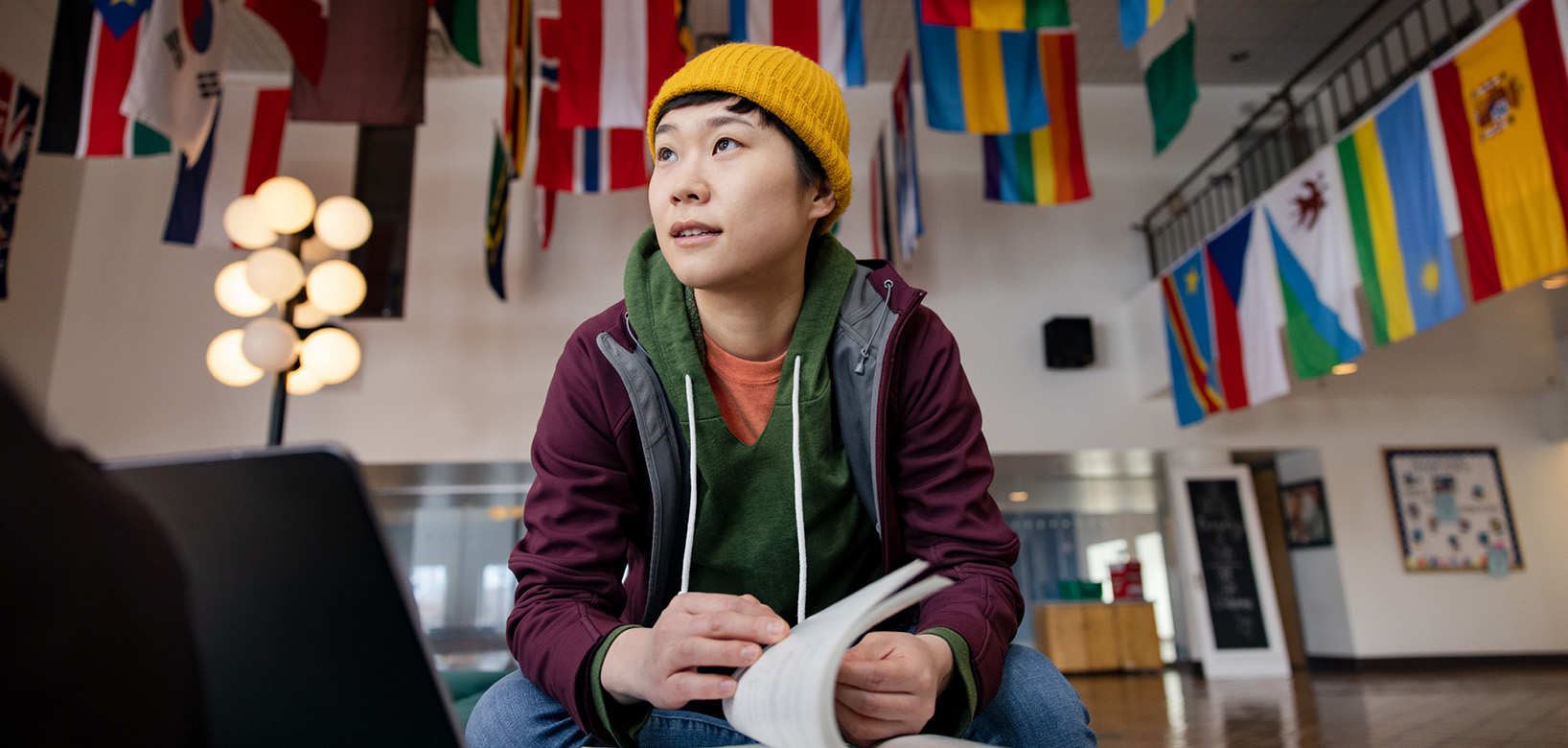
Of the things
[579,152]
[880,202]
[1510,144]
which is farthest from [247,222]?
[1510,144]

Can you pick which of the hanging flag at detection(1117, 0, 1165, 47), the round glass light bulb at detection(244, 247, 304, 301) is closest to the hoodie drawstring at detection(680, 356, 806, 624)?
the hanging flag at detection(1117, 0, 1165, 47)

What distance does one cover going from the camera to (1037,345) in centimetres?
721

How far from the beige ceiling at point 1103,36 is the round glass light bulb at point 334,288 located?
2607 mm

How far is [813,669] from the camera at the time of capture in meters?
0.49

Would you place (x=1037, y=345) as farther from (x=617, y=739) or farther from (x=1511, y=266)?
(x=617, y=739)

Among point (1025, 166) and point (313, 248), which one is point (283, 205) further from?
point (1025, 166)

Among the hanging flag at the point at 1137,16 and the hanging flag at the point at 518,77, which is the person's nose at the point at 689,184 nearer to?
the hanging flag at the point at 1137,16

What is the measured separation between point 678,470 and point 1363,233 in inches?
186

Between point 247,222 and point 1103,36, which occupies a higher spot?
point 1103,36

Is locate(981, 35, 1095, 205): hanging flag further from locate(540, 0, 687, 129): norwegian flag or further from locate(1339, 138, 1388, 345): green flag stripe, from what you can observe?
locate(540, 0, 687, 129): norwegian flag

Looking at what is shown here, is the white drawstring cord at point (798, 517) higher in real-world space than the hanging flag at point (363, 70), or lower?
lower

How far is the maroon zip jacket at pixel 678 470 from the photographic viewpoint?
94 centimetres

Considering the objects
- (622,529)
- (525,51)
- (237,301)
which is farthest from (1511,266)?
(237,301)

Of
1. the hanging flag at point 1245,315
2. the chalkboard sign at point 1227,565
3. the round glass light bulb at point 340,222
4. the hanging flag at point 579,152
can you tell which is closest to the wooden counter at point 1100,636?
the chalkboard sign at point 1227,565
